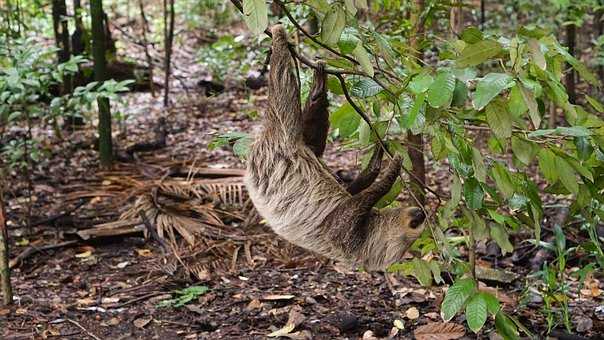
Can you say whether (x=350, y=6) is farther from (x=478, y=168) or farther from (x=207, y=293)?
(x=207, y=293)

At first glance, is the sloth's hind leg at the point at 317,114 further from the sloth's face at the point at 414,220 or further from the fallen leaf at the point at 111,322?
the fallen leaf at the point at 111,322

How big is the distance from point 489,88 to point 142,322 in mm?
3372

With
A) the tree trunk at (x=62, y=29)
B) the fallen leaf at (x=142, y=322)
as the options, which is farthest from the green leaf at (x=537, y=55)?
the tree trunk at (x=62, y=29)

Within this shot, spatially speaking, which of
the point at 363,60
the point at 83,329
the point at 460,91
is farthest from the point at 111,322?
the point at 460,91

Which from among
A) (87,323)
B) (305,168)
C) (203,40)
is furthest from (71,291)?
(203,40)

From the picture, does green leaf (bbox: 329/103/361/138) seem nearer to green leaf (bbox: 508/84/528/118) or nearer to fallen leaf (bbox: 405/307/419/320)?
green leaf (bbox: 508/84/528/118)

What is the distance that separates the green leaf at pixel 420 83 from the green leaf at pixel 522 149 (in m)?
0.52

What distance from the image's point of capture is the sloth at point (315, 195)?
3553mm

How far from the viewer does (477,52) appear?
2.45m

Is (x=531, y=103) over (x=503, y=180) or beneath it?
over

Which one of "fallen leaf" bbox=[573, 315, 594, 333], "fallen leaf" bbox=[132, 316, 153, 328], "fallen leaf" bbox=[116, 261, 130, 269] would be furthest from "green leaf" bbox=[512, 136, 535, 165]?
"fallen leaf" bbox=[116, 261, 130, 269]

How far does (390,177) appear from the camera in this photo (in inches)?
135

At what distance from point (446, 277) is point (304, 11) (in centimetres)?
245

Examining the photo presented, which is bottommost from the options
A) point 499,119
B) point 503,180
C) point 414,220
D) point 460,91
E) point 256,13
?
point 414,220
